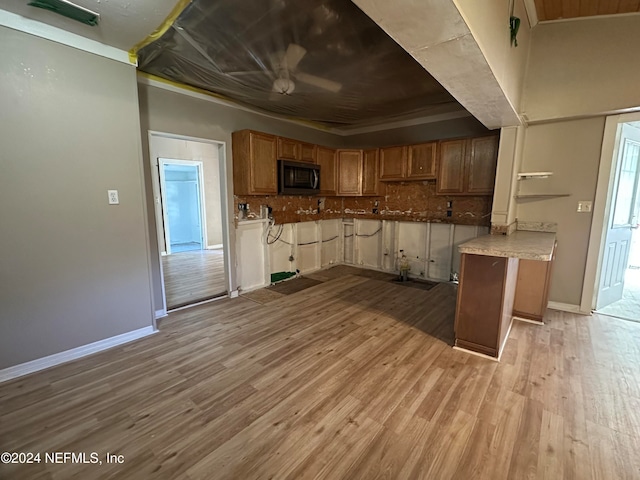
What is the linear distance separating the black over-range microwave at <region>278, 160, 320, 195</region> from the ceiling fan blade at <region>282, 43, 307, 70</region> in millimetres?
1641

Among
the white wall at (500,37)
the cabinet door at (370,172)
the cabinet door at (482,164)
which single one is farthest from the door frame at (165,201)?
the white wall at (500,37)

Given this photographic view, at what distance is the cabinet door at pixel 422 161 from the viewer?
14.1 ft

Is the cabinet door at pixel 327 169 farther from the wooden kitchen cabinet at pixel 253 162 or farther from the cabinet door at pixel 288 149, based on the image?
the wooden kitchen cabinet at pixel 253 162

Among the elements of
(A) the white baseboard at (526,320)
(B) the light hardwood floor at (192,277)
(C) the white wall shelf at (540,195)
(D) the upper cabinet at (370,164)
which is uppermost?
(D) the upper cabinet at (370,164)

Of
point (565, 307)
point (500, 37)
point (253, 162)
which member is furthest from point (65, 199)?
point (565, 307)

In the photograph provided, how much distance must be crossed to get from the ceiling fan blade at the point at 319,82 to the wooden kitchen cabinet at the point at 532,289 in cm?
277

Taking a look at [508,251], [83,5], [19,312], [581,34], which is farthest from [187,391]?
[581,34]

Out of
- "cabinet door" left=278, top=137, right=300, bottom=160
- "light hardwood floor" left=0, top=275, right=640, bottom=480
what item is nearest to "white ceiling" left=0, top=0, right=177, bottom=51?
"cabinet door" left=278, top=137, right=300, bottom=160

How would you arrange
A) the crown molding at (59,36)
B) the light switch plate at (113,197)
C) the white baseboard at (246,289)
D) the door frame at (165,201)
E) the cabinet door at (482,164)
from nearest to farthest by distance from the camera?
the crown molding at (59,36), the light switch plate at (113,197), the cabinet door at (482,164), the white baseboard at (246,289), the door frame at (165,201)

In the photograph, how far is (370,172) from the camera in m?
5.03

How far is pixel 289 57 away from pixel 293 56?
37 millimetres

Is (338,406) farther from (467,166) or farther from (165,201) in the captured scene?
(165,201)

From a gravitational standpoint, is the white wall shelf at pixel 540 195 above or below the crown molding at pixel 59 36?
below

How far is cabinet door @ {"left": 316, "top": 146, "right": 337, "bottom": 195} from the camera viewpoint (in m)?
4.79
